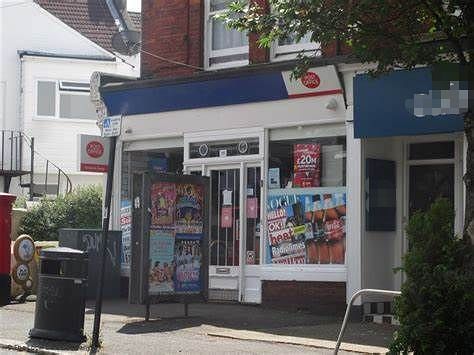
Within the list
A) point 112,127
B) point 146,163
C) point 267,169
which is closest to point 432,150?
point 267,169

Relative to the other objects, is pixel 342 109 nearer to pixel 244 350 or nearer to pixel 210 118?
pixel 210 118

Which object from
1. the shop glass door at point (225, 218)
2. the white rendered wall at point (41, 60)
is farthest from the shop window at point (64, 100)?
the shop glass door at point (225, 218)

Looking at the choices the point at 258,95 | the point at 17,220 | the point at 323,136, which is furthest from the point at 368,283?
the point at 17,220

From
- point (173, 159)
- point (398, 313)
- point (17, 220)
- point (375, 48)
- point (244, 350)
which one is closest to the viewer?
point (398, 313)

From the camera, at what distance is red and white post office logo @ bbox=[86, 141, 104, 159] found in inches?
701

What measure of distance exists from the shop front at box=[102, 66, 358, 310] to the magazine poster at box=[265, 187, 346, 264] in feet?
0.05

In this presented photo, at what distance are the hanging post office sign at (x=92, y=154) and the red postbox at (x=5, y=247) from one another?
8.89 feet

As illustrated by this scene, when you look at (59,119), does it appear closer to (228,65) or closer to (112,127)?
(228,65)

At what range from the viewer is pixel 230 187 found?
15773 millimetres

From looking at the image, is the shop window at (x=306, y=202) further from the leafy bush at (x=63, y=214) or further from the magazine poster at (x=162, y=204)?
the leafy bush at (x=63, y=214)

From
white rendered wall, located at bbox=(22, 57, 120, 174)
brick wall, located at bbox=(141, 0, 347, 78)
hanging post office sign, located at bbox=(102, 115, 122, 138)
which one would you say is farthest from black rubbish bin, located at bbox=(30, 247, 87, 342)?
white rendered wall, located at bbox=(22, 57, 120, 174)

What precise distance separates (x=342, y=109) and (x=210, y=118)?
9.13 ft

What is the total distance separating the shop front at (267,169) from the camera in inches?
558

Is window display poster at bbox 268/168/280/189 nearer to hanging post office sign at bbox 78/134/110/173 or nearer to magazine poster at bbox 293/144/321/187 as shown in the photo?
magazine poster at bbox 293/144/321/187
